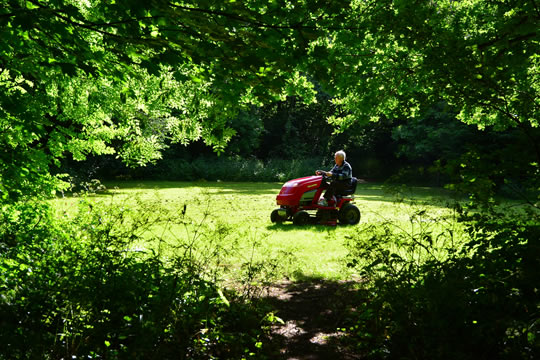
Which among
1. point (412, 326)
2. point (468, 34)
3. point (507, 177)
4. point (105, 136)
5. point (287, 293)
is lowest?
point (287, 293)

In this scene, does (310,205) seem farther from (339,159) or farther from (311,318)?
(311,318)

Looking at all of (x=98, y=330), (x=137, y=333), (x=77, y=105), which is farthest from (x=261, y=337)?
(x=77, y=105)

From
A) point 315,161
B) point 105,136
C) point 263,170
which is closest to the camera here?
point 105,136

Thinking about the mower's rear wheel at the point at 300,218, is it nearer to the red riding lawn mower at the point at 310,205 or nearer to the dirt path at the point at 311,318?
the red riding lawn mower at the point at 310,205

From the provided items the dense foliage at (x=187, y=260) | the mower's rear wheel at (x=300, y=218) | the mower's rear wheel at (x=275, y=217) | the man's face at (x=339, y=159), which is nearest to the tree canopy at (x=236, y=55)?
the dense foliage at (x=187, y=260)

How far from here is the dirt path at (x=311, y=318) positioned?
11.9 feet

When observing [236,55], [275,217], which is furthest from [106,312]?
[275,217]

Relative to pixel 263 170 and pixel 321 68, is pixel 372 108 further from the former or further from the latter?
pixel 263 170

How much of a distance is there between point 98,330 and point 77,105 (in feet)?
21.1

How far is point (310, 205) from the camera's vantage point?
10.1 metres

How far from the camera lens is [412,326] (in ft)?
10.6

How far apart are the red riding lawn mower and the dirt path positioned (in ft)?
14.2

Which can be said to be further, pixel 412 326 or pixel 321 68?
pixel 321 68

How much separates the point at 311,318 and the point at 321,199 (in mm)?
5885
